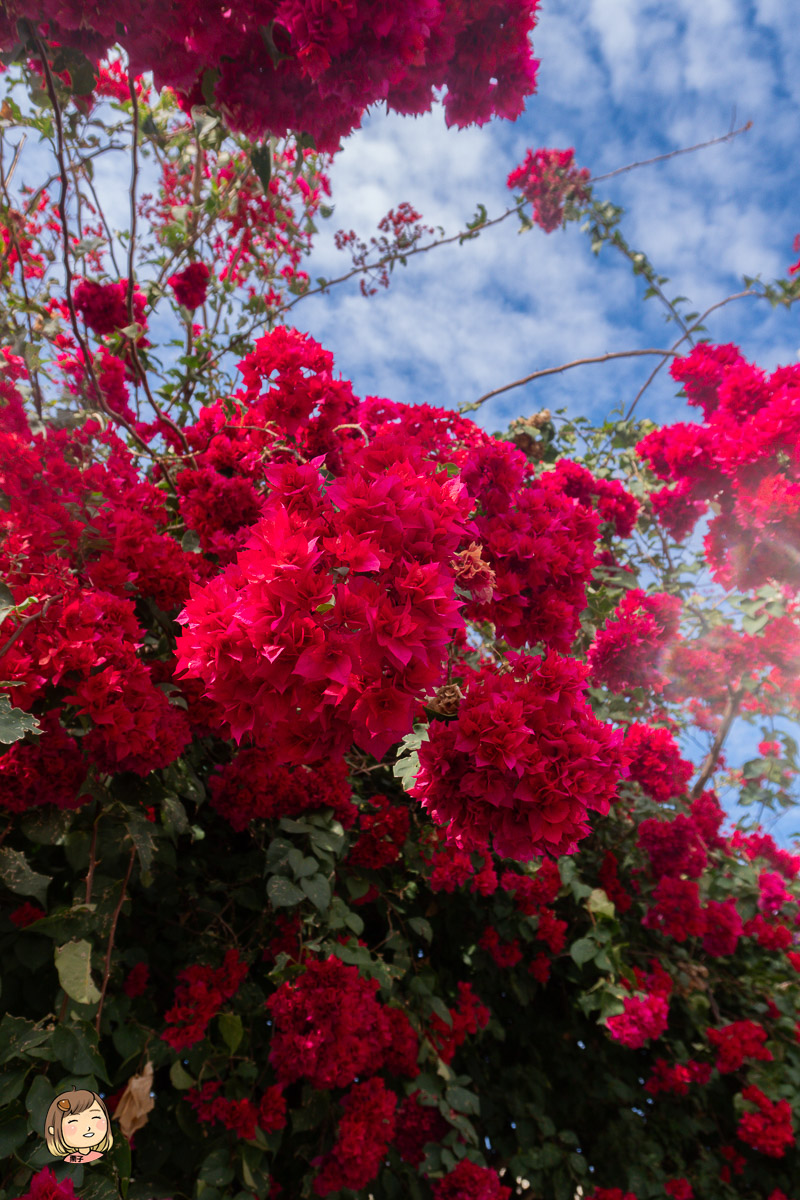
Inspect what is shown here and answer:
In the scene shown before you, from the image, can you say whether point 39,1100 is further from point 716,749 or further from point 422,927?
point 716,749

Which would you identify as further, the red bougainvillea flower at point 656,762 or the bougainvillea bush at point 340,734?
the red bougainvillea flower at point 656,762

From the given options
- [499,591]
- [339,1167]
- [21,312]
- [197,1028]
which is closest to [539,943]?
[339,1167]

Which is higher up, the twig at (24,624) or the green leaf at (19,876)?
the twig at (24,624)

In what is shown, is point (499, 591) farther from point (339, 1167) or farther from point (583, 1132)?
point (583, 1132)

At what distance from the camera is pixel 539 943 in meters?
2.79

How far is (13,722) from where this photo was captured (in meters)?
1.00

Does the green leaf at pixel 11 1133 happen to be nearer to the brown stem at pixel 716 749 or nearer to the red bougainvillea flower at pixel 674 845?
the red bougainvillea flower at pixel 674 845

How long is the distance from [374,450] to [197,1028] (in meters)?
1.57

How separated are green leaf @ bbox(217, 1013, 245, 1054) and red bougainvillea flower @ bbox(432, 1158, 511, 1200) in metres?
0.84

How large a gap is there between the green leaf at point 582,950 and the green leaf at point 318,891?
1189 millimetres

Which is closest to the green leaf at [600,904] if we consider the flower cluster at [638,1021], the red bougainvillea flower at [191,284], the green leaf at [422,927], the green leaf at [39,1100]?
the flower cluster at [638,1021]

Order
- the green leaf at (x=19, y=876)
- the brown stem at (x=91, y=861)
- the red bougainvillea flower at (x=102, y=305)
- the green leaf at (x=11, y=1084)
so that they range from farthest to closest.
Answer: the red bougainvillea flower at (x=102, y=305) < the brown stem at (x=91, y=861) < the green leaf at (x=19, y=876) < the green leaf at (x=11, y=1084)

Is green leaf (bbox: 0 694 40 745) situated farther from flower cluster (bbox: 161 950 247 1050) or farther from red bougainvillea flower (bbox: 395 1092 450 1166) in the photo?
red bougainvillea flower (bbox: 395 1092 450 1166)

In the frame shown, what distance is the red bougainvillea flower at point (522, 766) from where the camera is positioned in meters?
0.97
